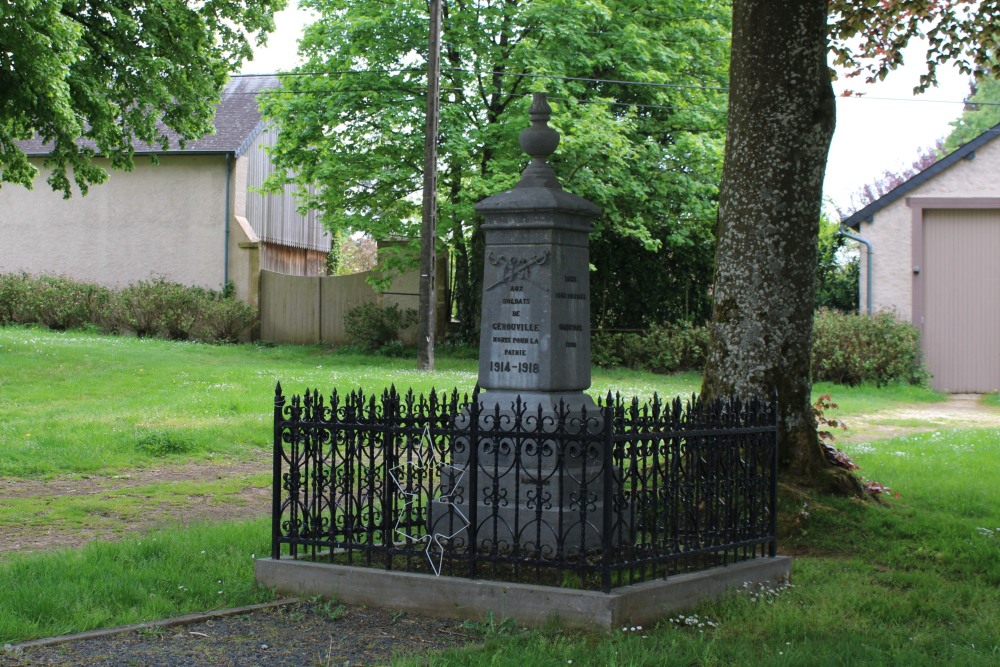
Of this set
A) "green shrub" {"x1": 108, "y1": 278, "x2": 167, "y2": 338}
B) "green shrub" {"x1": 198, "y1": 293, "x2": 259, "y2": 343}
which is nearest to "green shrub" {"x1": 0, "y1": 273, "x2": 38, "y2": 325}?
"green shrub" {"x1": 108, "y1": 278, "x2": 167, "y2": 338}

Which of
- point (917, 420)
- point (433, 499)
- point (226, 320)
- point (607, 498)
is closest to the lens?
point (607, 498)

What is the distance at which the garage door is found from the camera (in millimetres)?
24172

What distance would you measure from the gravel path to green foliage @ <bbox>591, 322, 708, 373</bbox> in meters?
19.8

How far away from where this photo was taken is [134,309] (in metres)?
27.7

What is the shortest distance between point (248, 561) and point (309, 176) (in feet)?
58.1

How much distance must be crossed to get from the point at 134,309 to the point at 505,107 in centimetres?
1111

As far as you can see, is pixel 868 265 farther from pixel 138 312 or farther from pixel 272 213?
pixel 138 312

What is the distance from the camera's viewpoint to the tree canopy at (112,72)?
631 inches

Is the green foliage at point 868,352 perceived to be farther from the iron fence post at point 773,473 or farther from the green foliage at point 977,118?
the green foliage at point 977,118

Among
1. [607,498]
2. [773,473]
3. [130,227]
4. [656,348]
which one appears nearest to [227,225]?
[130,227]

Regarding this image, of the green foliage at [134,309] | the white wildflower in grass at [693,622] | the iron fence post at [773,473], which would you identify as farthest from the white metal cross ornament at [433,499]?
the green foliage at [134,309]

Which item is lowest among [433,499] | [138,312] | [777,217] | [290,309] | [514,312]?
[433,499]

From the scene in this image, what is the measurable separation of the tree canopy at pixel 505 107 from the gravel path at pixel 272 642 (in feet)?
54.4

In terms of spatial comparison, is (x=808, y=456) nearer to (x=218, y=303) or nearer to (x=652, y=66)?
(x=652, y=66)
